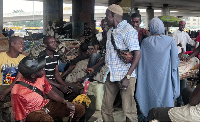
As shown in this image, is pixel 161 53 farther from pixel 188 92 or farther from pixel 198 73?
pixel 198 73

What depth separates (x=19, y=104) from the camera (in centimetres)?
307

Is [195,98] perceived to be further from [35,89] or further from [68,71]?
[68,71]

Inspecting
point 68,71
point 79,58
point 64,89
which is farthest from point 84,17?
point 64,89

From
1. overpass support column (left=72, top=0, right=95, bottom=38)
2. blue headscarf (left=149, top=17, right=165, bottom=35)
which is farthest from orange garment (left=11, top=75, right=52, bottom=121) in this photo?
overpass support column (left=72, top=0, right=95, bottom=38)

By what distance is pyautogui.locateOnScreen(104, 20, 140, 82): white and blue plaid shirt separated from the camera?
3.63 meters

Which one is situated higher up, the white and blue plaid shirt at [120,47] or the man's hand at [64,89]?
the white and blue plaid shirt at [120,47]

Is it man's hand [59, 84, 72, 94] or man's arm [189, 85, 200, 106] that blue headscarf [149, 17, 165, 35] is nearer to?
man's arm [189, 85, 200, 106]

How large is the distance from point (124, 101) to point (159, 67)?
2.49ft

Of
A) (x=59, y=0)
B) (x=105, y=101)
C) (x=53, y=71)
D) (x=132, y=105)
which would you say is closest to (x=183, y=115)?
(x=132, y=105)

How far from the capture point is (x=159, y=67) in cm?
411

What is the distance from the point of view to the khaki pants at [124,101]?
3.79 m

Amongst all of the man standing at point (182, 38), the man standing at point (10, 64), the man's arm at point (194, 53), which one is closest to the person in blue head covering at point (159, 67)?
the man's arm at point (194, 53)

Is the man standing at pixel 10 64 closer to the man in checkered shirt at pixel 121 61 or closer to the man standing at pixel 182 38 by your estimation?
the man in checkered shirt at pixel 121 61

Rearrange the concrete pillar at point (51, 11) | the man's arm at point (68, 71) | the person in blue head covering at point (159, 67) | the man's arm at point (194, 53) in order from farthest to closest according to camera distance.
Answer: the concrete pillar at point (51, 11) < the man's arm at point (68, 71) < the man's arm at point (194, 53) < the person in blue head covering at point (159, 67)
